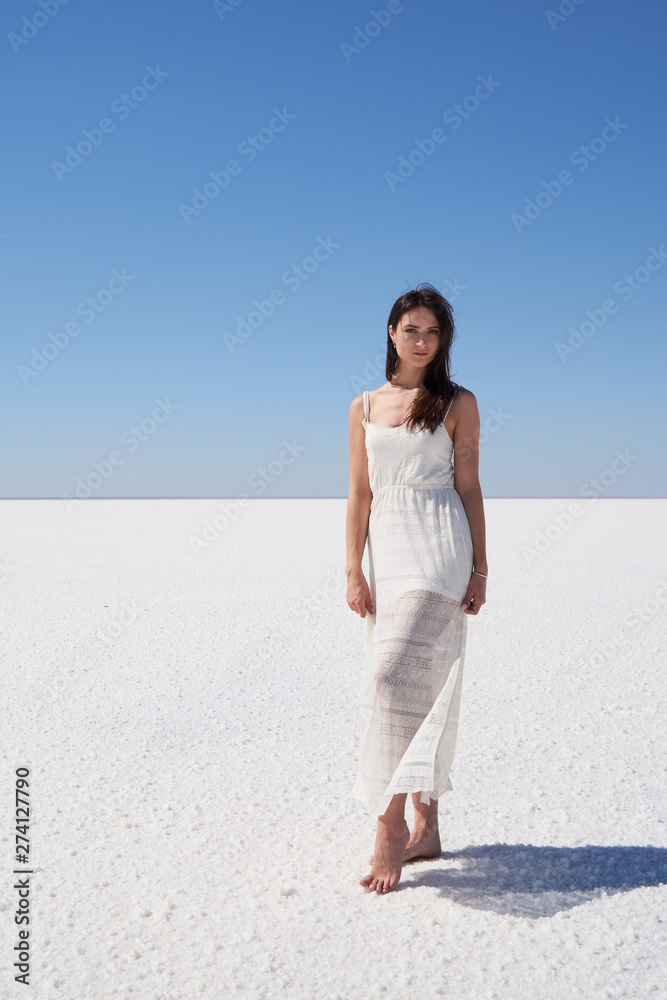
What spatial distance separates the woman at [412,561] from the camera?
8.25 feet

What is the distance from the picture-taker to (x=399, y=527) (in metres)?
2.61

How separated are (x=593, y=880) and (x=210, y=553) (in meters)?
11.6

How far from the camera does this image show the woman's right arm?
8.87 feet

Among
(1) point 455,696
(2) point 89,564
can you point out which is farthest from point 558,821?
(2) point 89,564

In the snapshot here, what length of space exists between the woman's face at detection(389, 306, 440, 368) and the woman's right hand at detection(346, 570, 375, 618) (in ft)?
2.59

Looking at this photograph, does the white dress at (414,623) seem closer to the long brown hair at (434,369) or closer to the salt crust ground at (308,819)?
the long brown hair at (434,369)

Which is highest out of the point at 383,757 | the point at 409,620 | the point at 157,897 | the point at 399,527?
the point at 399,527

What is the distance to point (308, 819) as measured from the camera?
10.3 feet

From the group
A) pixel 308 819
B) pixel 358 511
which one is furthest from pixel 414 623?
pixel 308 819

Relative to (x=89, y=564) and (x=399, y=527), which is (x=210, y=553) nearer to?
(x=89, y=564)

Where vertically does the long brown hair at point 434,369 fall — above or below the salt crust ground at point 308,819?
above

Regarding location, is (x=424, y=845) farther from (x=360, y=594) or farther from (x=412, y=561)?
(x=412, y=561)

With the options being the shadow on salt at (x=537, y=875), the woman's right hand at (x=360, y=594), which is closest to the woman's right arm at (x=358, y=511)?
the woman's right hand at (x=360, y=594)

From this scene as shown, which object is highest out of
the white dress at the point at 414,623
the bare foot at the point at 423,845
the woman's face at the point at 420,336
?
the woman's face at the point at 420,336
